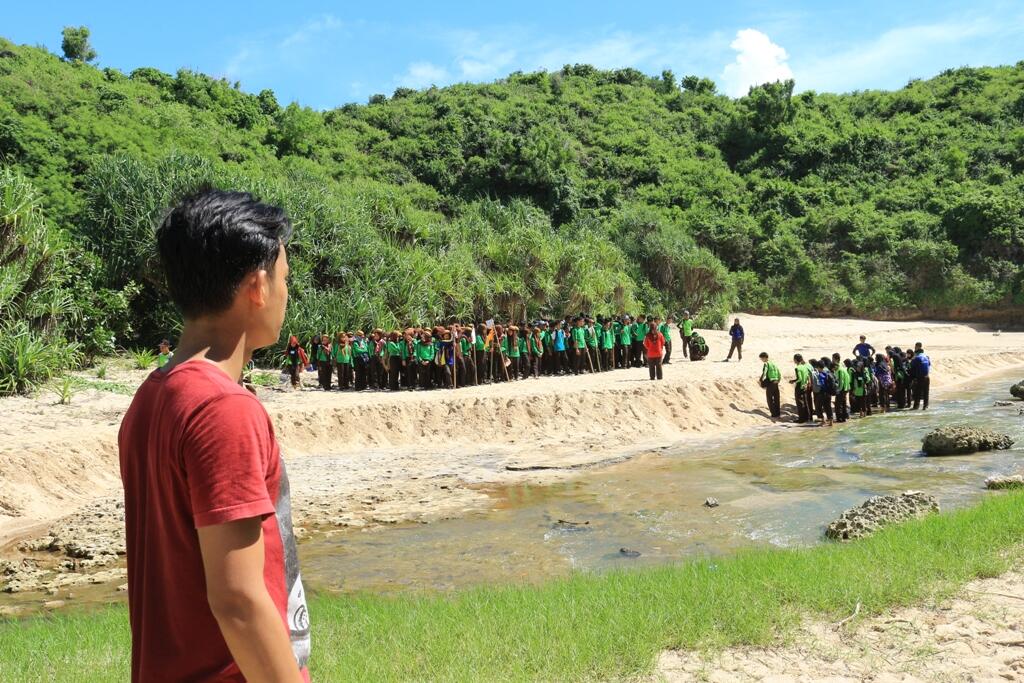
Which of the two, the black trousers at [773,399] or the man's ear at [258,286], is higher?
the man's ear at [258,286]

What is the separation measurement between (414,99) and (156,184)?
43.0 m

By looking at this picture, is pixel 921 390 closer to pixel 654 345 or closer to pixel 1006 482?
pixel 654 345

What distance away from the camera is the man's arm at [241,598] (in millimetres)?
1658

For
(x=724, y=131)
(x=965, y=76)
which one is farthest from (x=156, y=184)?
(x=965, y=76)

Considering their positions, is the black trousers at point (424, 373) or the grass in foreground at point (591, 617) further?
the black trousers at point (424, 373)

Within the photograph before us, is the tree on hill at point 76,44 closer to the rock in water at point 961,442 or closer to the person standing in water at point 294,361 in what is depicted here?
the person standing in water at point 294,361

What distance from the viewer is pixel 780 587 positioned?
6027 mm

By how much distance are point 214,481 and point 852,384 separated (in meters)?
20.0

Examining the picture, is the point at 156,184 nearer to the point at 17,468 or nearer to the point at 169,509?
the point at 17,468

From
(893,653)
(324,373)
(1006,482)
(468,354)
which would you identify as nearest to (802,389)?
(1006,482)

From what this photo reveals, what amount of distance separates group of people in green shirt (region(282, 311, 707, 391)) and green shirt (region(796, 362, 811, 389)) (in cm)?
328

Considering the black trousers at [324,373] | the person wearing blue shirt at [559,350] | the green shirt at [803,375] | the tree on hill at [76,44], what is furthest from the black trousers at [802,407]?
the tree on hill at [76,44]

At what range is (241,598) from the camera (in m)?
1.66

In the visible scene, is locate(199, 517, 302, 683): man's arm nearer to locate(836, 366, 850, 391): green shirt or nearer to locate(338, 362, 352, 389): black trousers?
locate(338, 362, 352, 389): black trousers
